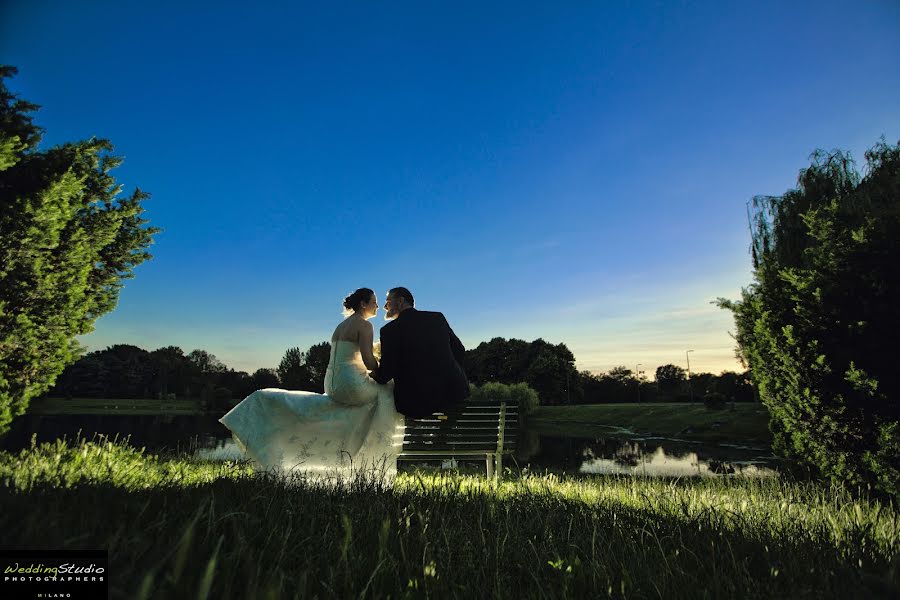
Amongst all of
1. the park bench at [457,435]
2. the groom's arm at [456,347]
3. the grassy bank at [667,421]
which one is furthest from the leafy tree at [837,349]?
the grassy bank at [667,421]

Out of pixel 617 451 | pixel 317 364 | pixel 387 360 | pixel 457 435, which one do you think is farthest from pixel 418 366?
pixel 317 364

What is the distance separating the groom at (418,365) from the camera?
5.50 m

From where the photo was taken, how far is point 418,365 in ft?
18.1

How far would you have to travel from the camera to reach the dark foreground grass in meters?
1.59

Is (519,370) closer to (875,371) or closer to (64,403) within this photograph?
(875,371)

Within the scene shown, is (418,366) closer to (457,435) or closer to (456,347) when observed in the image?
(456,347)

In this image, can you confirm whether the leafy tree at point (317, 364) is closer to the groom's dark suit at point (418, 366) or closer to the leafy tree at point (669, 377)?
the groom's dark suit at point (418, 366)

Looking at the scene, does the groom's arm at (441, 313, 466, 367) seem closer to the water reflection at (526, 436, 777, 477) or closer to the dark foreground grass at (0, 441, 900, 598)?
the dark foreground grass at (0, 441, 900, 598)

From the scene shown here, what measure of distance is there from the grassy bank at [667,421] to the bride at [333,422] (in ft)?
67.1

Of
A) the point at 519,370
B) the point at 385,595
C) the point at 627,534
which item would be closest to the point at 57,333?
the point at 385,595

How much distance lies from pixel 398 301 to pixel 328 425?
180 cm

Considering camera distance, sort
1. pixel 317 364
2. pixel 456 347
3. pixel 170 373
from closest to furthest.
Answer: pixel 456 347 < pixel 317 364 < pixel 170 373

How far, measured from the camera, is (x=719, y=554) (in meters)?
2.44

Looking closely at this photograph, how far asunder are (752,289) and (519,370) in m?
58.8
